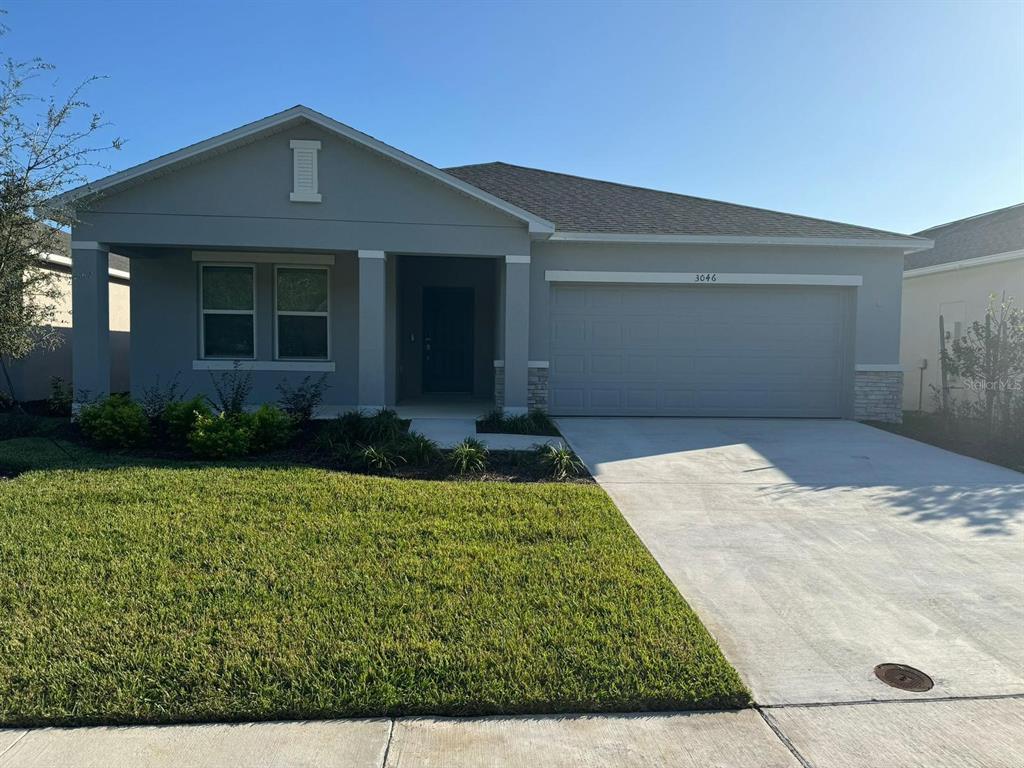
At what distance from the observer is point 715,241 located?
12438 millimetres

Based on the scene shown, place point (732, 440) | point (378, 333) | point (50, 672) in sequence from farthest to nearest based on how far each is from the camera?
point (378, 333) < point (732, 440) < point (50, 672)

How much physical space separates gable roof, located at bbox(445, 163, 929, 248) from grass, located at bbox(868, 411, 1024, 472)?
326 centimetres

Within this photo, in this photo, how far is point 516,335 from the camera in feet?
38.5

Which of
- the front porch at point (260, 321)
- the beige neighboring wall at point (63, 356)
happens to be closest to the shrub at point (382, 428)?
the front porch at point (260, 321)

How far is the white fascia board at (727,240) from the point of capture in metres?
12.3

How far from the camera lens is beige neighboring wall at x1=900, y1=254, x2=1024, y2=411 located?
13820 millimetres

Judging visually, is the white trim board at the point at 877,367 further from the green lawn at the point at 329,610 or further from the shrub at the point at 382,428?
the shrub at the point at 382,428

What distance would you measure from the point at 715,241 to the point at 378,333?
6095 millimetres

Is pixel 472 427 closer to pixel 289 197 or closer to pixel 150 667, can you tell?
pixel 289 197

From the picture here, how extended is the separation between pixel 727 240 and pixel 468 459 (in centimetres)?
687

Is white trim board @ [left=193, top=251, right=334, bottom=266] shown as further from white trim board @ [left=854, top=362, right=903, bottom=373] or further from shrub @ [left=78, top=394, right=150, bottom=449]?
white trim board @ [left=854, top=362, right=903, bottom=373]

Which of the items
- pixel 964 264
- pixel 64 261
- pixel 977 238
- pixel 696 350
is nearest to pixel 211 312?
pixel 64 261

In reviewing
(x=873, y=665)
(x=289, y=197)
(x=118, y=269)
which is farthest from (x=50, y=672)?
(x=118, y=269)

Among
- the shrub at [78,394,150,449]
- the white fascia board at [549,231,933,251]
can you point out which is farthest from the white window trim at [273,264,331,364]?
the white fascia board at [549,231,933,251]
